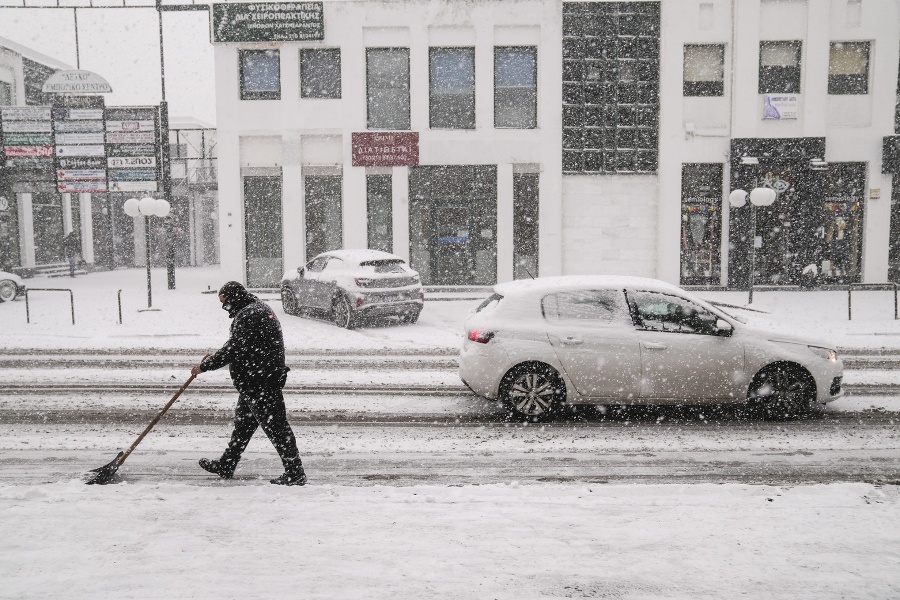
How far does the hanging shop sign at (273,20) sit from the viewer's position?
22625 millimetres

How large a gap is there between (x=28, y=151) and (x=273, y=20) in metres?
11.5

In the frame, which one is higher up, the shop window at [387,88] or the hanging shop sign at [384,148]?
the shop window at [387,88]

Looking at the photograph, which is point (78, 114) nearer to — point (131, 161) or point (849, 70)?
point (131, 161)

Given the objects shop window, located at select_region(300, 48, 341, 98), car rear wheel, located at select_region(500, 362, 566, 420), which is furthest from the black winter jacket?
shop window, located at select_region(300, 48, 341, 98)

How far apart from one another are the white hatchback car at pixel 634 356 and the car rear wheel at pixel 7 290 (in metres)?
18.7

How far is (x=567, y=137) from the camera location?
2288 centimetres

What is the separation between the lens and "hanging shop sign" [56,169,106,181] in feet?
81.2

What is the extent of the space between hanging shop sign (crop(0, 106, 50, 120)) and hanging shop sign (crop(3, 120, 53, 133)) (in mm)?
145

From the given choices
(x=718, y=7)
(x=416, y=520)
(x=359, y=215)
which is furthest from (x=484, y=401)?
(x=718, y=7)

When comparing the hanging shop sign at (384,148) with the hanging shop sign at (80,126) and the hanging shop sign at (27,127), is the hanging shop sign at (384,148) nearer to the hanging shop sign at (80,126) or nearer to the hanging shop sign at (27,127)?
the hanging shop sign at (80,126)

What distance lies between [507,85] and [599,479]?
1928cm

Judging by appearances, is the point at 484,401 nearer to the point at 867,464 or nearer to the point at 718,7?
the point at 867,464

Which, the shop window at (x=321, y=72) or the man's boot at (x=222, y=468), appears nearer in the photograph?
the man's boot at (x=222, y=468)

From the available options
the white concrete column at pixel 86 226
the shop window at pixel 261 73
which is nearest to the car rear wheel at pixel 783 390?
the shop window at pixel 261 73
